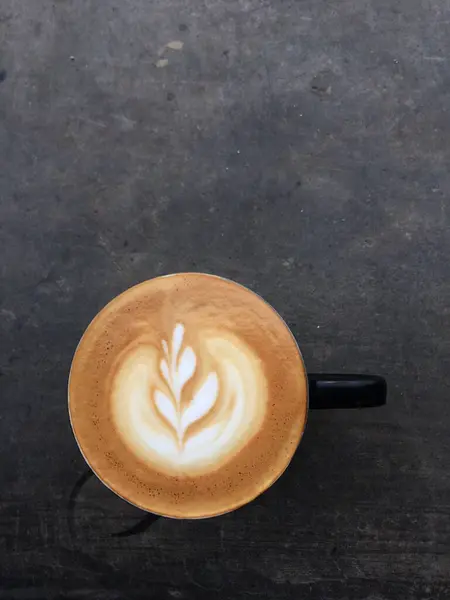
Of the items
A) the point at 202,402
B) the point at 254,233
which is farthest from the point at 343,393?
the point at 254,233

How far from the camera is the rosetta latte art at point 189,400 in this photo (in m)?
0.93

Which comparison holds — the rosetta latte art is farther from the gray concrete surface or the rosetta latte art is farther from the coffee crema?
the gray concrete surface

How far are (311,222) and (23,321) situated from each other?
590 millimetres

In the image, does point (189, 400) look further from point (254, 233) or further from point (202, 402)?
point (254, 233)

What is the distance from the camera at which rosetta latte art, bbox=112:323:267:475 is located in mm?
927

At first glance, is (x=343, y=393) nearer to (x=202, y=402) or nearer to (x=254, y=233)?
(x=202, y=402)

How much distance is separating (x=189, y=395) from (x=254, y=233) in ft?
1.41

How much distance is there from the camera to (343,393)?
963mm

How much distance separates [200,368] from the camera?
0.93 m

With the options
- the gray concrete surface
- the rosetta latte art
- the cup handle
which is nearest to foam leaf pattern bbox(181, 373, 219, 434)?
the rosetta latte art

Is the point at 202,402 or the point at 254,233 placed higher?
the point at 254,233

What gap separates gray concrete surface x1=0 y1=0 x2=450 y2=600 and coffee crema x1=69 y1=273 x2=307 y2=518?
334 mm

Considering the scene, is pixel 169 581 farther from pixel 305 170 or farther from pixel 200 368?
pixel 305 170

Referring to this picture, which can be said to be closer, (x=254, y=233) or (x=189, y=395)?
(x=189, y=395)
